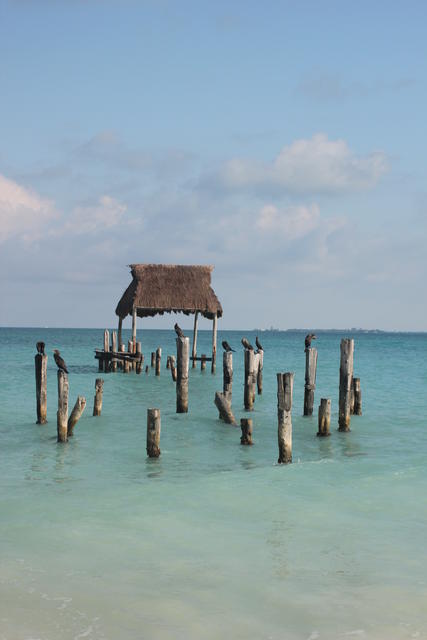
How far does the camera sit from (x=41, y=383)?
17.8 m

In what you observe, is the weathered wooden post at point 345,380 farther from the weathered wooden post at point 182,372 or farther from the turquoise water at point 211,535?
Answer: the weathered wooden post at point 182,372

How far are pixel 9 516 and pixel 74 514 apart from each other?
866 millimetres

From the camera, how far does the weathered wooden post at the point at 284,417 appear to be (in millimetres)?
13438

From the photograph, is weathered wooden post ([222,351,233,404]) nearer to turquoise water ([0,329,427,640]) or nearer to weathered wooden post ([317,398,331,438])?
turquoise water ([0,329,427,640])

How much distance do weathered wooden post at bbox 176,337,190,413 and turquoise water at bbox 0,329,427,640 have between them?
1908 millimetres

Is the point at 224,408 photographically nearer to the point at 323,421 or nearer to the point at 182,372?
the point at 182,372

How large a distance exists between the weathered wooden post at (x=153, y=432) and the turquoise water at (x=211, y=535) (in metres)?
0.20

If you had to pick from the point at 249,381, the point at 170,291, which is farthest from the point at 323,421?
the point at 170,291

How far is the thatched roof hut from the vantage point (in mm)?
34531

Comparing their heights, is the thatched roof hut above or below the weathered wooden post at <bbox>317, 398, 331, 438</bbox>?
above

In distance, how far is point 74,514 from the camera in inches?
409

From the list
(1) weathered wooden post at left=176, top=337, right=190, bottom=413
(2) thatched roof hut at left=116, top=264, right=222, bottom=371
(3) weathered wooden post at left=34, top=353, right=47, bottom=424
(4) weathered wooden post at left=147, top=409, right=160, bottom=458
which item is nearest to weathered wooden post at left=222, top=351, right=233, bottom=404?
(1) weathered wooden post at left=176, top=337, right=190, bottom=413

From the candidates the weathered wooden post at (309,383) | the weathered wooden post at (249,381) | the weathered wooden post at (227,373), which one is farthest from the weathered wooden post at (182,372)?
the weathered wooden post at (309,383)

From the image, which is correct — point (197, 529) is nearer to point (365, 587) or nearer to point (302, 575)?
point (302, 575)
